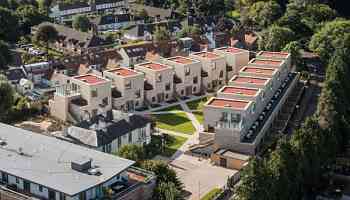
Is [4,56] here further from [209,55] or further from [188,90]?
[209,55]

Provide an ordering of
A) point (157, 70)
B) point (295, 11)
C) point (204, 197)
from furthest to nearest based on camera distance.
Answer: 1. point (295, 11)
2. point (157, 70)
3. point (204, 197)

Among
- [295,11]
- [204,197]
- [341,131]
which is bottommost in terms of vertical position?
[204,197]

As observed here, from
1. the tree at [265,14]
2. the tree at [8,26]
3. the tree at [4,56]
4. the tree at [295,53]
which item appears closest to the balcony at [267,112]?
the tree at [295,53]

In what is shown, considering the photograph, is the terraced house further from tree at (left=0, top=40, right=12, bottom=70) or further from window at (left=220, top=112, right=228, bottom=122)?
tree at (left=0, top=40, right=12, bottom=70)

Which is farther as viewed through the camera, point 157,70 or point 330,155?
point 157,70

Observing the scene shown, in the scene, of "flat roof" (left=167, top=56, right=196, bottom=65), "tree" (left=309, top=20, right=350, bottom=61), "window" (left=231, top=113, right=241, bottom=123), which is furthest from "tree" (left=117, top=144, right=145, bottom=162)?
"tree" (left=309, top=20, right=350, bottom=61)

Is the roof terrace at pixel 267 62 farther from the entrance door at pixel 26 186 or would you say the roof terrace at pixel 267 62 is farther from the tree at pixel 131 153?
the entrance door at pixel 26 186

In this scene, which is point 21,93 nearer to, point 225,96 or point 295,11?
point 225,96

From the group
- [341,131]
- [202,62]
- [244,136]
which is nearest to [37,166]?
[244,136]
